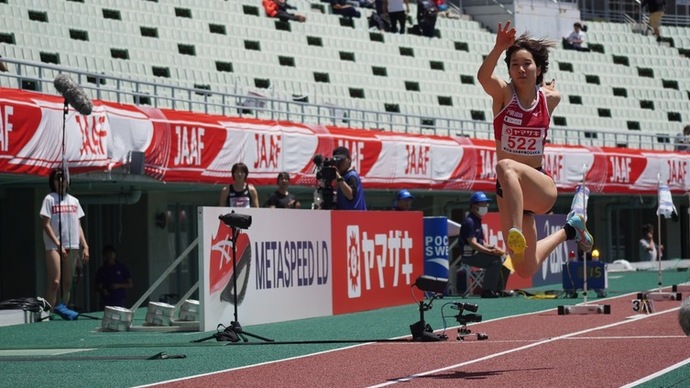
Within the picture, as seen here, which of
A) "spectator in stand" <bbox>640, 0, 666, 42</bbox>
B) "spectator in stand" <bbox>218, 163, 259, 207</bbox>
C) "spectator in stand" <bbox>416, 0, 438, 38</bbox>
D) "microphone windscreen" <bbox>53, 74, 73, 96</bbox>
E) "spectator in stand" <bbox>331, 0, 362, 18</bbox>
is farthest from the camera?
"spectator in stand" <bbox>640, 0, 666, 42</bbox>

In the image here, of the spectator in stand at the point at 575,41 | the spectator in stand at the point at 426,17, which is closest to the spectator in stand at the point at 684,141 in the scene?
the spectator in stand at the point at 575,41

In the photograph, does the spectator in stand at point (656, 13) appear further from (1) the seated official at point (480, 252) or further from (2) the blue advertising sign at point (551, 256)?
(1) the seated official at point (480, 252)

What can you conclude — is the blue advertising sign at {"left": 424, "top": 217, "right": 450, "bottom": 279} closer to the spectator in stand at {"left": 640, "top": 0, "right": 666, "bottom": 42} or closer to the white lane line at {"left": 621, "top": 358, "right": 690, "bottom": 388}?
the white lane line at {"left": 621, "top": 358, "right": 690, "bottom": 388}

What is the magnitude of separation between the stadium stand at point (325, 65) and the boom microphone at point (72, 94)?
4373 millimetres

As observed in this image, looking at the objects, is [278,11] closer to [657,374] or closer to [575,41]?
[575,41]

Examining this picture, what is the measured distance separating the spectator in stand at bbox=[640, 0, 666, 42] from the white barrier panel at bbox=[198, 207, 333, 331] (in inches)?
1143

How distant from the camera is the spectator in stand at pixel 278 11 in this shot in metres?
31.3

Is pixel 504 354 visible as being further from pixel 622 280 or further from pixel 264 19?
pixel 264 19

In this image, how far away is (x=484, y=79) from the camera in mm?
9531

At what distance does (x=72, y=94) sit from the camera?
15.0 m

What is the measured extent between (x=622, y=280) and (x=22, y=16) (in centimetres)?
1202

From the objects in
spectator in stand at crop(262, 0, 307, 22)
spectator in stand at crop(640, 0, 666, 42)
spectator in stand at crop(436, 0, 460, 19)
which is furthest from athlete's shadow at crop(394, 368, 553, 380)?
spectator in stand at crop(640, 0, 666, 42)

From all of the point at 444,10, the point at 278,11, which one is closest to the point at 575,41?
the point at 444,10

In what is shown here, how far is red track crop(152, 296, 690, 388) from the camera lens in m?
8.42
